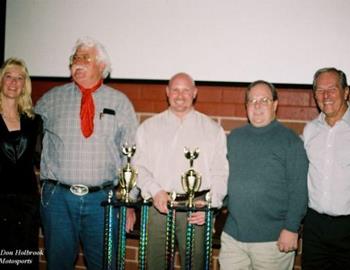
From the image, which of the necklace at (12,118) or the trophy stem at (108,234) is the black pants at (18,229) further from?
the trophy stem at (108,234)

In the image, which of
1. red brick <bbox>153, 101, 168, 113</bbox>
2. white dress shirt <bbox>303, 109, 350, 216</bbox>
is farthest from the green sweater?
red brick <bbox>153, 101, 168, 113</bbox>

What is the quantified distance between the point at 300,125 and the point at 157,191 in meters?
1.15

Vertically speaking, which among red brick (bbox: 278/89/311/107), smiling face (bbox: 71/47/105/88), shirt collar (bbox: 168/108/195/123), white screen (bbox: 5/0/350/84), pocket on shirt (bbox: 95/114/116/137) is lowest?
pocket on shirt (bbox: 95/114/116/137)

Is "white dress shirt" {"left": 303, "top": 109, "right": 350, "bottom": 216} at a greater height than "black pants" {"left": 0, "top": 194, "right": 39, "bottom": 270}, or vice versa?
"white dress shirt" {"left": 303, "top": 109, "right": 350, "bottom": 216}

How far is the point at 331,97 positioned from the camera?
2.07 m

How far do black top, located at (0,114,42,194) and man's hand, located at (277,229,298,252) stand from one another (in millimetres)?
1503

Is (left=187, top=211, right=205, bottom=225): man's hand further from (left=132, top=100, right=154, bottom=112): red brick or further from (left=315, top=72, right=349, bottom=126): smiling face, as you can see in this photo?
(left=132, top=100, right=154, bottom=112): red brick

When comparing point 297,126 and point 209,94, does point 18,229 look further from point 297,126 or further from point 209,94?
point 297,126

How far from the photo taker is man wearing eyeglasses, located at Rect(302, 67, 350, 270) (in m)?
1.99

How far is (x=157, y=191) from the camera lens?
2076mm

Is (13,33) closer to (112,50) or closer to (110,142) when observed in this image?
(112,50)

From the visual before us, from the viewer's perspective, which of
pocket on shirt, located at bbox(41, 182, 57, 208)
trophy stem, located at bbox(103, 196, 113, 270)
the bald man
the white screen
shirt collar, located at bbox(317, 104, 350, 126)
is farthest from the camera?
the white screen

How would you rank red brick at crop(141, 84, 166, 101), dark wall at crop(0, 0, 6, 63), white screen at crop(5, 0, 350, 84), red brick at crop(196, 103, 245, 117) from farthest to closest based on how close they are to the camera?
dark wall at crop(0, 0, 6, 63) < red brick at crop(141, 84, 166, 101) < red brick at crop(196, 103, 245, 117) < white screen at crop(5, 0, 350, 84)

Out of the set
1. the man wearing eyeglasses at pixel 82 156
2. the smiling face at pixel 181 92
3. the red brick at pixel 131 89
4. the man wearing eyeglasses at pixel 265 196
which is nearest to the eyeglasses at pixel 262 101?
the man wearing eyeglasses at pixel 265 196
